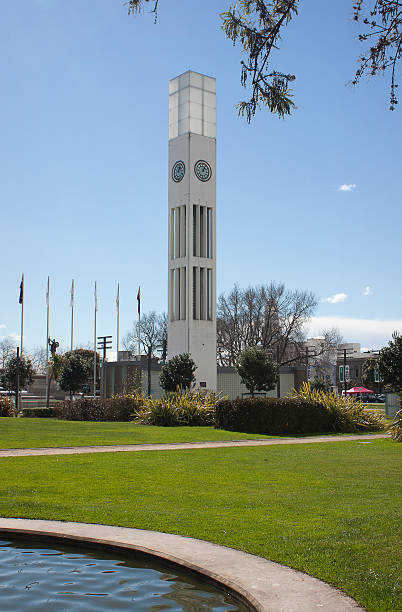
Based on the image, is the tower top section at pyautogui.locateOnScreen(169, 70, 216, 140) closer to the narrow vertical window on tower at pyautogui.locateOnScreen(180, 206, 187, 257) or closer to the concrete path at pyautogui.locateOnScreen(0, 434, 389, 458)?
the narrow vertical window on tower at pyautogui.locateOnScreen(180, 206, 187, 257)

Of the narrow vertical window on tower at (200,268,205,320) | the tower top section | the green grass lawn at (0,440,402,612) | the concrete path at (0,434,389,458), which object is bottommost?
the concrete path at (0,434,389,458)

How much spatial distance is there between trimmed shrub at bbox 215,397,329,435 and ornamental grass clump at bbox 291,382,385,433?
0.37 metres

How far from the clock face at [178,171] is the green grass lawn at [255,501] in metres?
35.4

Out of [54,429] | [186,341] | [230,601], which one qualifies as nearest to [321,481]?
[230,601]

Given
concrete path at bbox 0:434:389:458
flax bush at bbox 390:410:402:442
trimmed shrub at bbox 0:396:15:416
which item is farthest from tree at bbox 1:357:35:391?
flax bush at bbox 390:410:402:442

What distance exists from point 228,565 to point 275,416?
17402 millimetres

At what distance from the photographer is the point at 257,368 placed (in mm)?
36062

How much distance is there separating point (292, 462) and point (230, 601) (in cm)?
856

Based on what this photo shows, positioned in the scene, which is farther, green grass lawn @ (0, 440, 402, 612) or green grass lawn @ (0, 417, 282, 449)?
green grass lawn @ (0, 417, 282, 449)

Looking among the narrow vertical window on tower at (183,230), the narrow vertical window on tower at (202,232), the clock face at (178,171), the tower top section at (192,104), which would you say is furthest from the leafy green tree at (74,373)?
the tower top section at (192,104)

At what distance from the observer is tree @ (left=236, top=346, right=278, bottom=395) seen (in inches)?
1419

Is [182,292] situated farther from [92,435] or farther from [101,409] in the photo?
[92,435]

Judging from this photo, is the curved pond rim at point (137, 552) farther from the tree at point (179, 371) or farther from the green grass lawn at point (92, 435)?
the tree at point (179, 371)

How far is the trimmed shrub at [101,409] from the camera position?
31.2 metres
